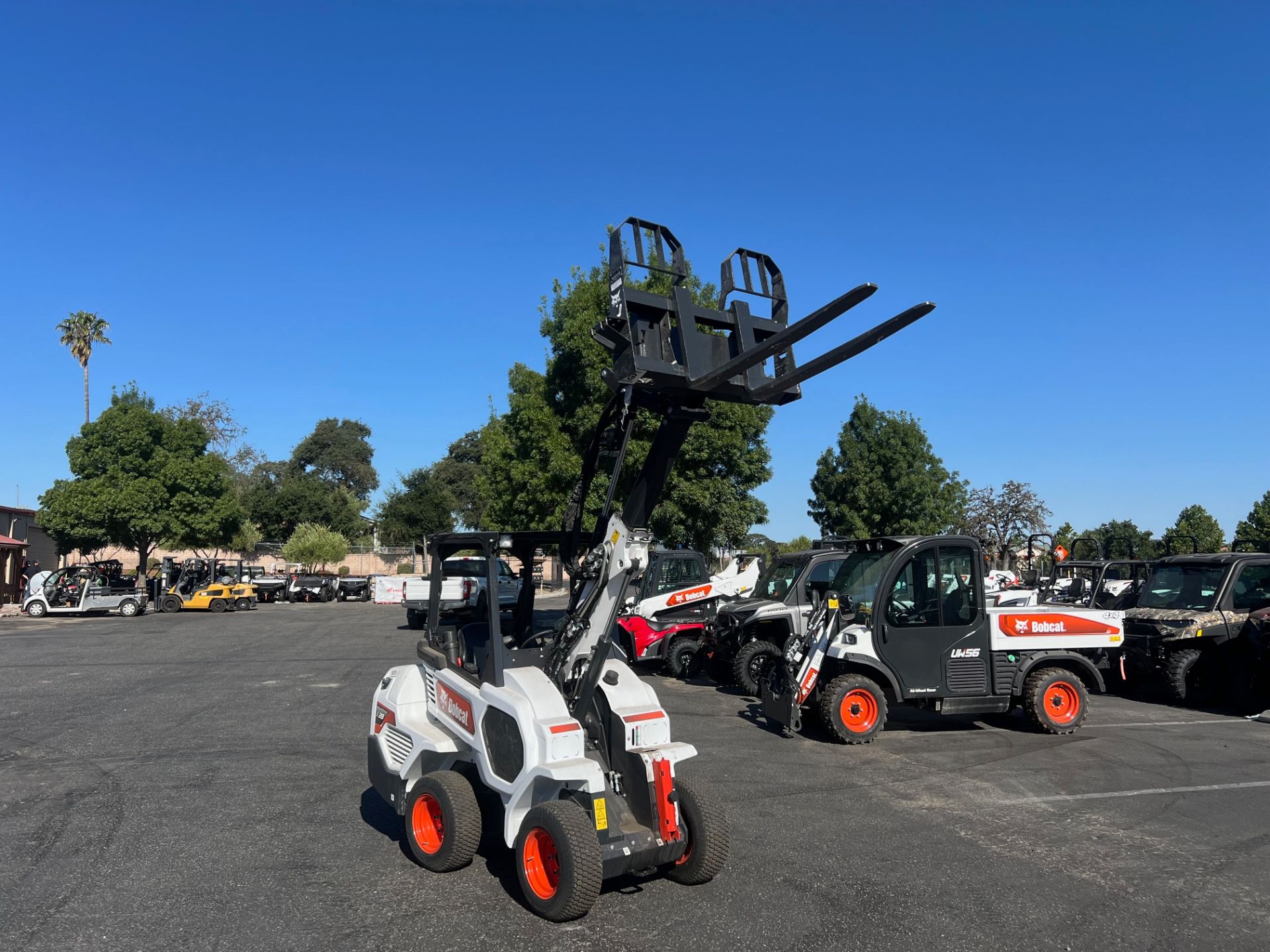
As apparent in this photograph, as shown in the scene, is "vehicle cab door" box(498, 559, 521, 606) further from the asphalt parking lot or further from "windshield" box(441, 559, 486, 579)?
the asphalt parking lot

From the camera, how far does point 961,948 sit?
4578 mm

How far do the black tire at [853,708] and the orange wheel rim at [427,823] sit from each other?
5180 millimetres

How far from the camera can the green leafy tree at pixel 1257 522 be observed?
4675 centimetres

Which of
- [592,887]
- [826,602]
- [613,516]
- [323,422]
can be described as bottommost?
[592,887]

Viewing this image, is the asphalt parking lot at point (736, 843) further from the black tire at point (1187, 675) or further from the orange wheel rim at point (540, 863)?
the black tire at point (1187, 675)

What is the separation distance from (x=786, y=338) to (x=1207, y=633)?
10.9 metres

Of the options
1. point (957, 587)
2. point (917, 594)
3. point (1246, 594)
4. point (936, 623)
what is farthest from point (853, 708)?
point (1246, 594)

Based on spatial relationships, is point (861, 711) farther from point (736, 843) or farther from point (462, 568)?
point (462, 568)

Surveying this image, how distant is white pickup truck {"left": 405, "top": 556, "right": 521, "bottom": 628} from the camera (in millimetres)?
5762

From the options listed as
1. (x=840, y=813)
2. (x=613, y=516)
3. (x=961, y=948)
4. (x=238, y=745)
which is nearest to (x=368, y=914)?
(x=613, y=516)

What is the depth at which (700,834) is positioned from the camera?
17.0 feet

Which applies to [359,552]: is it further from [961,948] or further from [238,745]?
[961,948]

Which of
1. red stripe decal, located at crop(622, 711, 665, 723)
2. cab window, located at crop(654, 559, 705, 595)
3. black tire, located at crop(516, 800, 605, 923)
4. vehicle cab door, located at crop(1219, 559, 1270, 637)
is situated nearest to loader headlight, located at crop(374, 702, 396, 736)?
black tire, located at crop(516, 800, 605, 923)

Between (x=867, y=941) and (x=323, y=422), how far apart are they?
90.6 metres
